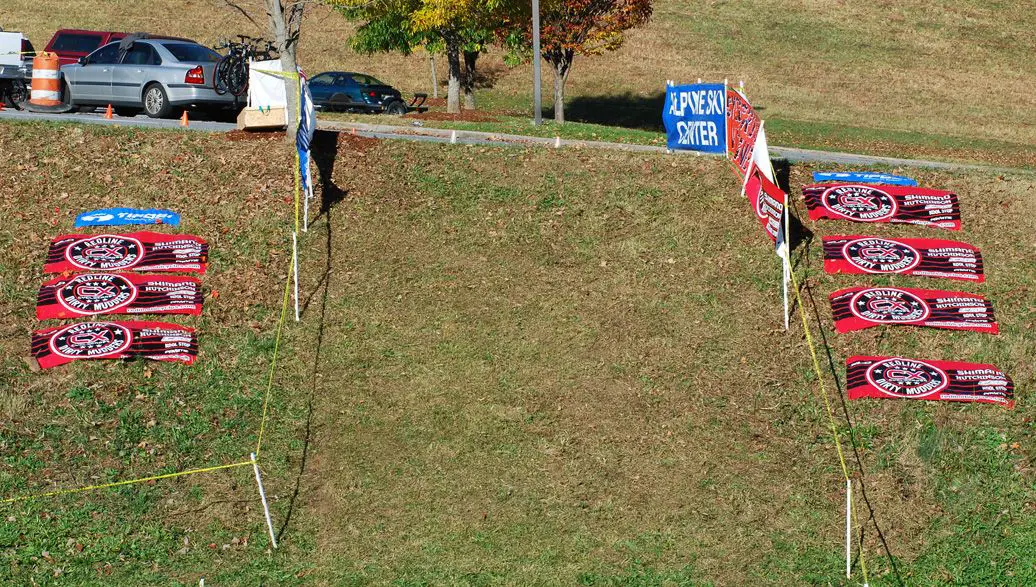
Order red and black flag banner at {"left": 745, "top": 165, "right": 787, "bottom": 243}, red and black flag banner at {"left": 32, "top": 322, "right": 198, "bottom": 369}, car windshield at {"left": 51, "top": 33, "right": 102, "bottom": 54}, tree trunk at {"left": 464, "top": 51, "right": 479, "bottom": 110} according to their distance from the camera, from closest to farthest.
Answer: red and black flag banner at {"left": 32, "top": 322, "right": 198, "bottom": 369} < red and black flag banner at {"left": 745, "top": 165, "right": 787, "bottom": 243} < car windshield at {"left": 51, "top": 33, "right": 102, "bottom": 54} < tree trunk at {"left": 464, "top": 51, "right": 479, "bottom": 110}

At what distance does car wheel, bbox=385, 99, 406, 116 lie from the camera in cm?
3128

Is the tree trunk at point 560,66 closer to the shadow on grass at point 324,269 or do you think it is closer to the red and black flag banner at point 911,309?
the shadow on grass at point 324,269

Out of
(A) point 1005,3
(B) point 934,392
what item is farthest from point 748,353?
(A) point 1005,3

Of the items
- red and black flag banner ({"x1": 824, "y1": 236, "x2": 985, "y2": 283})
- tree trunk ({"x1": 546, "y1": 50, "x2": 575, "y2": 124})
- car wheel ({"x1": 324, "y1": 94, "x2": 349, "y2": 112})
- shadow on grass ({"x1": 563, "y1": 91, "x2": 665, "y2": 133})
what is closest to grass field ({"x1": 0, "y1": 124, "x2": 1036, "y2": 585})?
red and black flag banner ({"x1": 824, "y1": 236, "x2": 985, "y2": 283})

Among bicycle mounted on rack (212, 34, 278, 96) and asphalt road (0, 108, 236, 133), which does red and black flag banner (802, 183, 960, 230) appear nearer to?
asphalt road (0, 108, 236, 133)

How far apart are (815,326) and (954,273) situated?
8.67 feet

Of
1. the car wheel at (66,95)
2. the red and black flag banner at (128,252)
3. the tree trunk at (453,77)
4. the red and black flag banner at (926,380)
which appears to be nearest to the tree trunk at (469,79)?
the tree trunk at (453,77)

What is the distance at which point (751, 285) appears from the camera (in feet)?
50.1

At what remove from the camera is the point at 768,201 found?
47.1 feet

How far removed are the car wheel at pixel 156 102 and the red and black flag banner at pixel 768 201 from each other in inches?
461

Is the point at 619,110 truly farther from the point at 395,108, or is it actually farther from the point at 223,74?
the point at 223,74

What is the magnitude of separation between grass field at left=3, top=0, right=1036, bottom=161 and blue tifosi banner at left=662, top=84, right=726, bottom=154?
51.7 feet

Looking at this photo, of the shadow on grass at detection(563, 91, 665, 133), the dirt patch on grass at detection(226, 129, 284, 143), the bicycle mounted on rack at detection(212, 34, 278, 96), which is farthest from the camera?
the shadow on grass at detection(563, 91, 665, 133)

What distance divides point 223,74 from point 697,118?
905 cm
